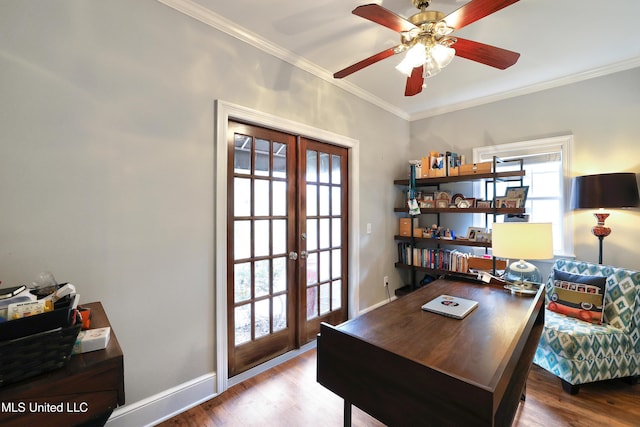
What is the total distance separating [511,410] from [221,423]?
163 centimetres

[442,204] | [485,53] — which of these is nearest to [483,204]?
[442,204]

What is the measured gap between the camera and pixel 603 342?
198cm

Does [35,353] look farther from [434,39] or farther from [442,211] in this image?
[442,211]

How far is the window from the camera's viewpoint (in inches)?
112

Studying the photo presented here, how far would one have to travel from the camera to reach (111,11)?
1.54 meters

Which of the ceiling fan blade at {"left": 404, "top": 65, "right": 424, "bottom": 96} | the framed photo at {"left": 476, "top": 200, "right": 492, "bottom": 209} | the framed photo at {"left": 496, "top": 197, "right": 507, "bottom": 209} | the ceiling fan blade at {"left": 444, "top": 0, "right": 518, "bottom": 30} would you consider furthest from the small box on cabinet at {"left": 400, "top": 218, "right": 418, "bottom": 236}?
the ceiling fan blade at {"left": 444, "top": 0, "right": 518, "bottom": 30}

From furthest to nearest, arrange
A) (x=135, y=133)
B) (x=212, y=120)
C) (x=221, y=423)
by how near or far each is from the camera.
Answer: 1. (x=212, y=120)
2. (x=221, y=423)
3. (x=135, y=133)

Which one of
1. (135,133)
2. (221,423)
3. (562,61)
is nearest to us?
(135,133)

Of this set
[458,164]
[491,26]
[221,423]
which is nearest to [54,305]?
[221,423]

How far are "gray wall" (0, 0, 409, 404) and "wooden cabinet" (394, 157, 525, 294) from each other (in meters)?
2.27

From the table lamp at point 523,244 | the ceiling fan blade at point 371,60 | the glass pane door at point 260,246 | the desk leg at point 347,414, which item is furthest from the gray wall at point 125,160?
the table lamp at point 523,244

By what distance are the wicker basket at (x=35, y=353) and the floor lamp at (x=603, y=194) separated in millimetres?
3533

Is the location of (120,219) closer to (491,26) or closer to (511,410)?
(511,410)

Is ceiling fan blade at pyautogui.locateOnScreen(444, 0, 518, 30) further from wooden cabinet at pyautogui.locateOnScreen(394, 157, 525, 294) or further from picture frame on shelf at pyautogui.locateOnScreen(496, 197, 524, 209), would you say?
picture frame on shelf at pyautogui.locateOnScreen(496, 197, 524, 209)
